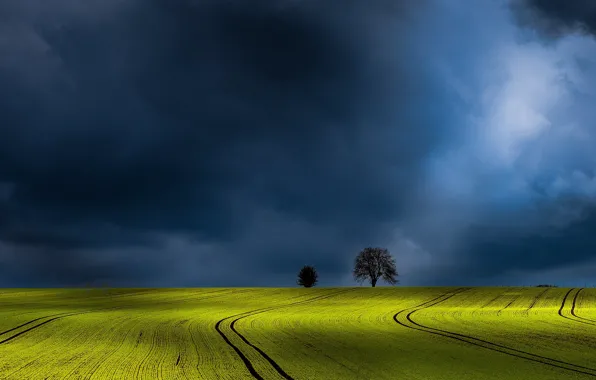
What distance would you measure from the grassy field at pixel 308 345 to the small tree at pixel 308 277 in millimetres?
49447

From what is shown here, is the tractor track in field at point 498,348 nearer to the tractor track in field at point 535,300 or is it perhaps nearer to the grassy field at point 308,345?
Answer: the grassy field at point 308,345

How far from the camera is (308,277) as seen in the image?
3487 inches

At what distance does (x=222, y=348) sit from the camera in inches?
781

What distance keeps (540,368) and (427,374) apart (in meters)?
3.55

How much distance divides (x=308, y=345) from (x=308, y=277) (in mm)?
68363

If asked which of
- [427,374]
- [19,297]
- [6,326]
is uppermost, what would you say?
[19,297]

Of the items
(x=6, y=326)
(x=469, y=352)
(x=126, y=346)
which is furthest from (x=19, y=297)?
(x=469, y=352)

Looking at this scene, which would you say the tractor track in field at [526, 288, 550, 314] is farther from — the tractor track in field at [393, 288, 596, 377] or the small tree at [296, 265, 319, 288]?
the small tree at [296, 265, 319, 288]

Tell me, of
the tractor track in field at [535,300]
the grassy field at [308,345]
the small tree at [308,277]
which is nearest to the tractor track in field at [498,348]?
the grassy field at [308,345]

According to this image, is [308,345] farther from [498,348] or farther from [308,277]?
[308,277]

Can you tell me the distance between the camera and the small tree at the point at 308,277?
290 feet

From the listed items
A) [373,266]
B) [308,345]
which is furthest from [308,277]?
[308,345]

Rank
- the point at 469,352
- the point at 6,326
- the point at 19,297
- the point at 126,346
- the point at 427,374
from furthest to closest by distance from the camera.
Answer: the point at 19,297
the point at 6,326
the point at 126,346
the point at 469,352
the point at 427,374

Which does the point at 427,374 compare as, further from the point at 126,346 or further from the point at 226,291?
the point at 226,291
